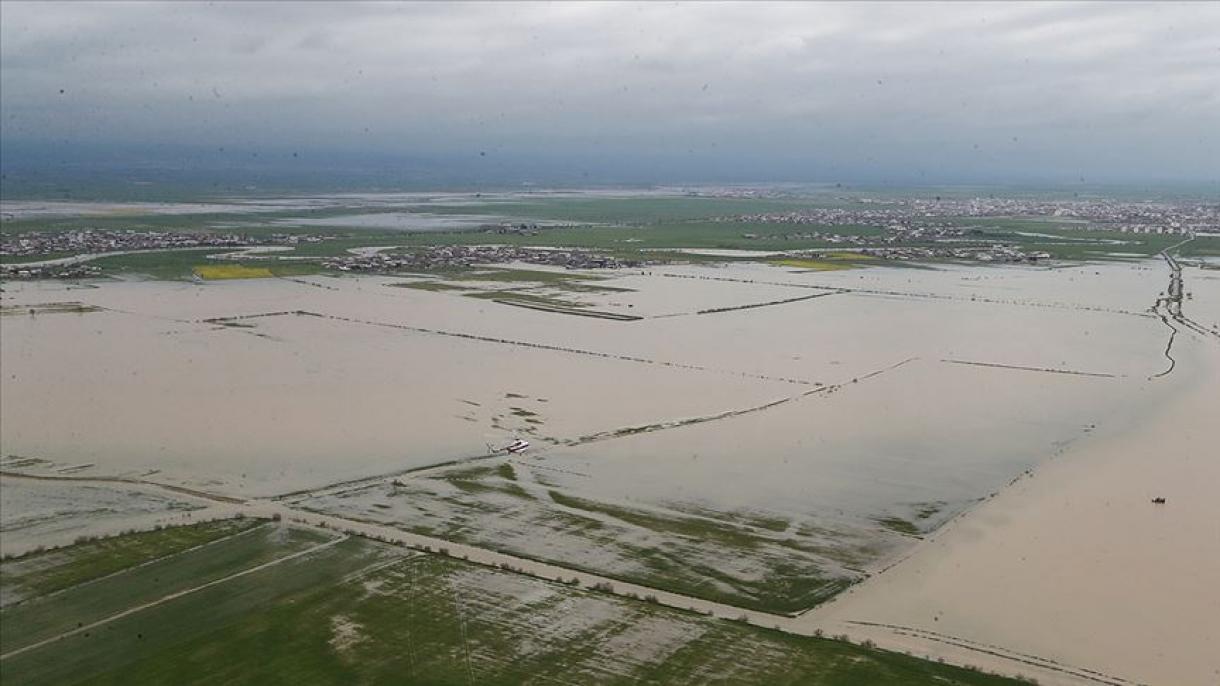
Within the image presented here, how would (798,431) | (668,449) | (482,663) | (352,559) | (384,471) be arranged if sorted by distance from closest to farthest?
(482,663), (352,559), (384,471), (668,449), (798,431)

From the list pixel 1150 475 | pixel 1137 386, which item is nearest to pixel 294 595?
pixel 1150 475

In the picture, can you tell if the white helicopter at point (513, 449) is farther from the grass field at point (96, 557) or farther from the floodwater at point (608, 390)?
the grass field at point (96, 557)

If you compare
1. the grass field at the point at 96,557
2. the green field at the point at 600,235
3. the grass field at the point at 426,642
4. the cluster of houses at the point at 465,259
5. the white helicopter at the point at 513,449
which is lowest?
the grass field at the point at 426,642

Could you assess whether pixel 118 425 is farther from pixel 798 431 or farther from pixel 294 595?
pixel 798 431

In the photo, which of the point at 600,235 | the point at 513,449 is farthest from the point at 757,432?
the point at 600,235

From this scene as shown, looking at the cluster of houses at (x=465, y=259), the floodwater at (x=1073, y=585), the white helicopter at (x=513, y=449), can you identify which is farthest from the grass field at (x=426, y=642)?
the cluster of houses at (x=465, y=259)

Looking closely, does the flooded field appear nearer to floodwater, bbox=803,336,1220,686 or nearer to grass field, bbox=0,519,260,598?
floodwater, bbox=803,336,1220,686

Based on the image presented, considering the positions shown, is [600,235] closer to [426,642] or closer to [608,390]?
[608,390]
